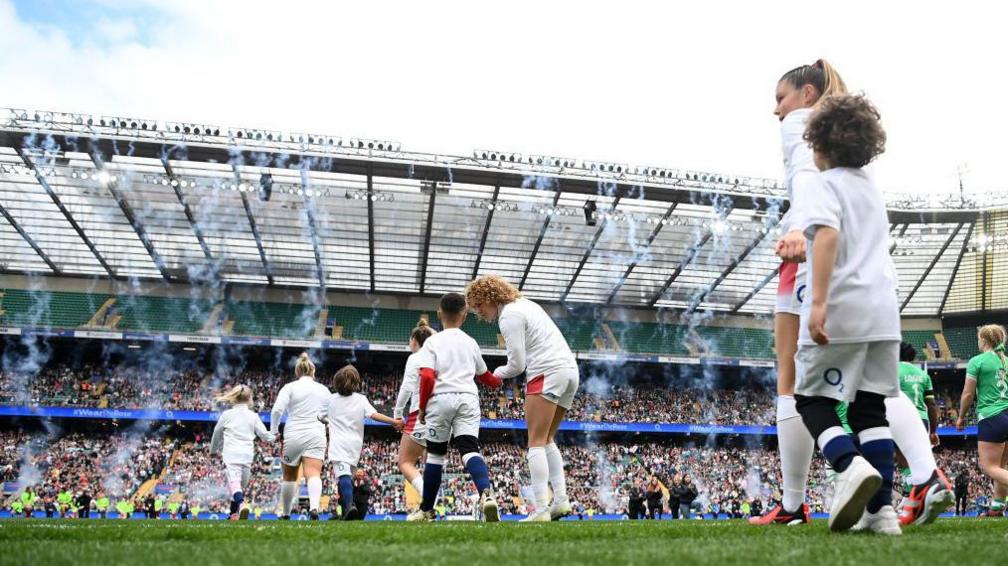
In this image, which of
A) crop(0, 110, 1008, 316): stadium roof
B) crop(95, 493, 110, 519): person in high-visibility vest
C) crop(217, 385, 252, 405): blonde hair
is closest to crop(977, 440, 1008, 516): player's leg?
crop(217, 385, 252, 405): blonde hair

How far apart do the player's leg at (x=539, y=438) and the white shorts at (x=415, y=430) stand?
114 cm

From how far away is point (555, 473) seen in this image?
6547 millimetres

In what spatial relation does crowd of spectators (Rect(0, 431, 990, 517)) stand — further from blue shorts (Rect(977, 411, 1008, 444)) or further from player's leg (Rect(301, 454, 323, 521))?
blue shorts (Rect(977, 411, 1008, 444))

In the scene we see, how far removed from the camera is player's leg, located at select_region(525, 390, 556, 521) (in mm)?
6285

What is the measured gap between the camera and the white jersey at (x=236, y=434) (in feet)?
33.4

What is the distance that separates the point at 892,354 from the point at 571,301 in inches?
1329

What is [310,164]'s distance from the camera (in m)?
27.2

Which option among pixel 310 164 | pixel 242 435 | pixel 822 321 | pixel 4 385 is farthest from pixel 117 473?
pixel 822 321

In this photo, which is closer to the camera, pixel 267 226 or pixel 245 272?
pixel 267 226

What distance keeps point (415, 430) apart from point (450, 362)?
0.98 m

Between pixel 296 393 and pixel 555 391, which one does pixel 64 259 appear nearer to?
pixel 296 393

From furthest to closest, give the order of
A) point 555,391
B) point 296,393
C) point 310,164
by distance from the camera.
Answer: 1. point 310,164
2. point 296,393
3. point 555,391

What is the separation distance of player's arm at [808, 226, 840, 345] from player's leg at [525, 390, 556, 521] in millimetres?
3276

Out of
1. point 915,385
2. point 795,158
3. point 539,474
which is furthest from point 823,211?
point 915,385
